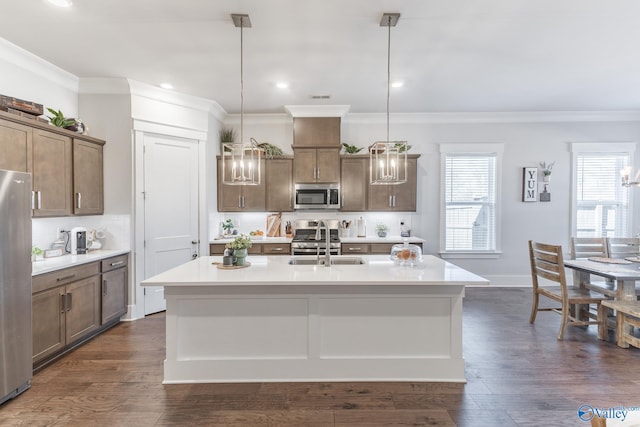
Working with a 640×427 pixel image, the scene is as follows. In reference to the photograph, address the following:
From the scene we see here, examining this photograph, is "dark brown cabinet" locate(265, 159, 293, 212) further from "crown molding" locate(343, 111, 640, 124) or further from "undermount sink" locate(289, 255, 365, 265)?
"undermount sink" locate(289, 255, 365, 265)

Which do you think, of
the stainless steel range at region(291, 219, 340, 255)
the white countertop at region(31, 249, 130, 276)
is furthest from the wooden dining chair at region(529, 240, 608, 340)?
the white countertop at region(31, 249, 130, 276)

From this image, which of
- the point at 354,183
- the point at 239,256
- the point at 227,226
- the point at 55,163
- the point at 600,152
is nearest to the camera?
the point at 239,256

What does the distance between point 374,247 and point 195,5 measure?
3742 mm

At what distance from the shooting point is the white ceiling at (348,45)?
8.80 ft

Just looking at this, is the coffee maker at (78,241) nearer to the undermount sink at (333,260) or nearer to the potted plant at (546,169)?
the undermount sink at (333,260)

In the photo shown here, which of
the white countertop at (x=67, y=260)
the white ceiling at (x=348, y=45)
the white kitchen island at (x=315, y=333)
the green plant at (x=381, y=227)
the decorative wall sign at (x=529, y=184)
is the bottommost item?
the white kitchen island at (x=315, y=333)

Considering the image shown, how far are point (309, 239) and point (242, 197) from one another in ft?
4.27

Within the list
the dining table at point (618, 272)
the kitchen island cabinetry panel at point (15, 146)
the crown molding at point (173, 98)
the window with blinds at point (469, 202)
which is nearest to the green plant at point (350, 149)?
the window with blinds at point (469, 202)

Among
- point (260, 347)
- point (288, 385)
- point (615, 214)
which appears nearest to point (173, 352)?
point (260, 347)

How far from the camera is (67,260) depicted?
3.33 meters

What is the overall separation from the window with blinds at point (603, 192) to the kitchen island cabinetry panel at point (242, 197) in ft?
17.4

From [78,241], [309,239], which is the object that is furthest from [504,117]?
[78,241]

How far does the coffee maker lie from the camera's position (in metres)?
3.75

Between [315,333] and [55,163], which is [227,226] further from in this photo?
[315,333]
